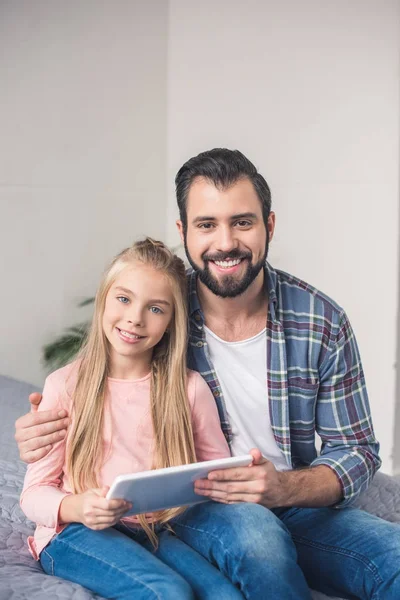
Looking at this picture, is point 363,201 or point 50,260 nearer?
point 363,201

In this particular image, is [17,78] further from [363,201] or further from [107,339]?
[107,339]

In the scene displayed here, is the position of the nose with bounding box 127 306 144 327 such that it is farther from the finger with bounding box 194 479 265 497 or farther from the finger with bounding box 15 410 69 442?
the finger with bounding box 194 479 265 497

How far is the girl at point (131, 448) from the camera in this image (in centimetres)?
148

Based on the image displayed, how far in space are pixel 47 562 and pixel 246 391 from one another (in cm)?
58

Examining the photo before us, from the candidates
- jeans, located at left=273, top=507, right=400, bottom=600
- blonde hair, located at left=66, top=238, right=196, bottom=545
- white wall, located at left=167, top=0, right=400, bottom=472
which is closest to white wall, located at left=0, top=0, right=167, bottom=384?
white wall, located at left=167, top=0, right=400, bottom=472

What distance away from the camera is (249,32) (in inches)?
145

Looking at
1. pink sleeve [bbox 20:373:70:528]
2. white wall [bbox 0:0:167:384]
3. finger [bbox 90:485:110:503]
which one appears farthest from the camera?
white wall [bbox 0:0:167:384]

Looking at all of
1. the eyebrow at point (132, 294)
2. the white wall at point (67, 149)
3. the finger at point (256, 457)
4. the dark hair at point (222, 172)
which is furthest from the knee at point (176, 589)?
the white wall at point (67, 149)

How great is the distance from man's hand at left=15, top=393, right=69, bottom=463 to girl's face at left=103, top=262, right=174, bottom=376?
0.67ft

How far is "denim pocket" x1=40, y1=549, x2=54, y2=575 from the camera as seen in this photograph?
1.60 m

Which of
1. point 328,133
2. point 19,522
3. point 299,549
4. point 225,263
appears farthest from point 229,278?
point 328,133

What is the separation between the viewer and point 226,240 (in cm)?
181

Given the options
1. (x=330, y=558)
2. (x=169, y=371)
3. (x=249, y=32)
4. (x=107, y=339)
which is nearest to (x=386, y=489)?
(x=330, y=558)

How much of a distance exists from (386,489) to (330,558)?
490 mm
